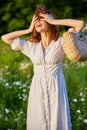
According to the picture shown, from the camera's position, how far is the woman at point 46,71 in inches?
185

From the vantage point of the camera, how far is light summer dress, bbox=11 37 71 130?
471 centimetres

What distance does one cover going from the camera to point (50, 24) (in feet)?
15.5

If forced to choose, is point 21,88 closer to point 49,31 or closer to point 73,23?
point 49,31

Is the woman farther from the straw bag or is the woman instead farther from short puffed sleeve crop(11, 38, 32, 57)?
the straw bag

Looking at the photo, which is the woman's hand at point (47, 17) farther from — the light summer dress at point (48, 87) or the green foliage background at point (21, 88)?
the green foliage background at point (21, 88)

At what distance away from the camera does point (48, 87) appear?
4742 millimetres

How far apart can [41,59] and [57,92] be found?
0.28 m

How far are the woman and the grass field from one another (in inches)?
43.9

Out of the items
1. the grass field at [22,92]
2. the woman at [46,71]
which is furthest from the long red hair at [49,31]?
the grass field at [22,92]

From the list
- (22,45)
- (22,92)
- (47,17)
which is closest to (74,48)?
(47,17)

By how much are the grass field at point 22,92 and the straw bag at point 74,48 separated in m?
1.41

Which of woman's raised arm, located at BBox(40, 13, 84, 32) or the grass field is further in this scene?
the grass field

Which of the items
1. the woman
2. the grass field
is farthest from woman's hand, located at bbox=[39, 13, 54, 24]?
the grass field

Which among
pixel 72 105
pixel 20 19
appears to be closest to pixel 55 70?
pixel 72 105
